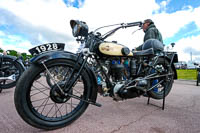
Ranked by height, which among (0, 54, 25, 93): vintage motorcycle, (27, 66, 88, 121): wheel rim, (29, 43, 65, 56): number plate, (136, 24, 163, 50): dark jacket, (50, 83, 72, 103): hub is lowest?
(27, 66, 88, 121): wheel rim

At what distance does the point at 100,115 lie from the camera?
1750 millimetres

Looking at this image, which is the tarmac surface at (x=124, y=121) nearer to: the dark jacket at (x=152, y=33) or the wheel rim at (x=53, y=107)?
the wheel rim at (x=53, y=107)

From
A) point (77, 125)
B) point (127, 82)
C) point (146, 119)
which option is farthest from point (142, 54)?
point (77, 125)

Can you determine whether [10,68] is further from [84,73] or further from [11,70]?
[84,73]

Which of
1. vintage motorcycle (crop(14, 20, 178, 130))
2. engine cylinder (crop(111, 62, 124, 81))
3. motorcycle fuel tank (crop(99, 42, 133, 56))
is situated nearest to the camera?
vintage motorcycle (crop(14, 20, 178, 130))

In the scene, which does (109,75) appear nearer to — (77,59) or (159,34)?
(77,59)

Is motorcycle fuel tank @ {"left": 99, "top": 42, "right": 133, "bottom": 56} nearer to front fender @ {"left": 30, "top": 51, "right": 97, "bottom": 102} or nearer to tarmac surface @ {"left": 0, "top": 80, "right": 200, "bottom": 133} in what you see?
front fender @ {"left": 30, "top": 51, "right": 97, "bottom": 102}

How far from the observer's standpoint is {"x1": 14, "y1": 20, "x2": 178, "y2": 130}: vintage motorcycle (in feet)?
3.98

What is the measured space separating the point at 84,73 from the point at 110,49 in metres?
0.50

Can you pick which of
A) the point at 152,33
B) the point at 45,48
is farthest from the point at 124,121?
the point at 152,33

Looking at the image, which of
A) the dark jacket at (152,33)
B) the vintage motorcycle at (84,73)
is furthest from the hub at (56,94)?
the dark jacket at (152,33)

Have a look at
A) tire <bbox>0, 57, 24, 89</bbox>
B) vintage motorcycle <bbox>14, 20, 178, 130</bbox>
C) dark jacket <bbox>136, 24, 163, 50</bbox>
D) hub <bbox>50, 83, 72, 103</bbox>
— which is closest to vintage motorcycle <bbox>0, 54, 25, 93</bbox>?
tire <bbox>0, 57, 24, 89</bbox>

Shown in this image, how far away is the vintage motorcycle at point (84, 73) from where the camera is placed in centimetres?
121

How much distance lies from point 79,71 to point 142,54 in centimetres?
112
